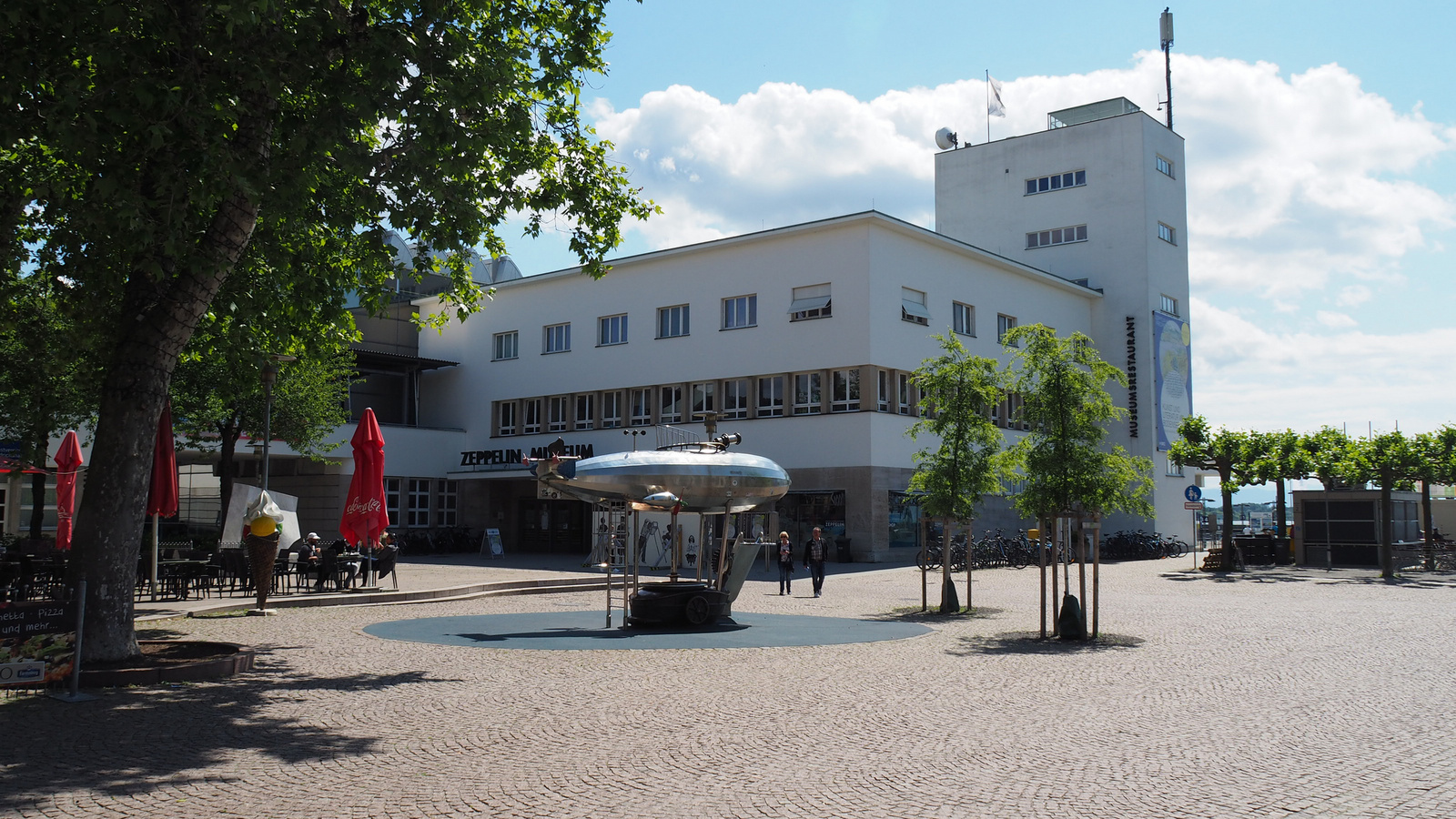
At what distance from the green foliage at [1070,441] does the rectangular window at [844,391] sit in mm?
19726

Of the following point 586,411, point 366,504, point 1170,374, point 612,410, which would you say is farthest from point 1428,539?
point 366,504

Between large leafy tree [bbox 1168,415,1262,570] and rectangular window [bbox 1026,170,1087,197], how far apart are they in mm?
18301

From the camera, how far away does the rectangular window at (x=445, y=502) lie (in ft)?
152

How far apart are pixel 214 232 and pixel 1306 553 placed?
34262mm

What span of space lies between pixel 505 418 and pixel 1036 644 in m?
35.8

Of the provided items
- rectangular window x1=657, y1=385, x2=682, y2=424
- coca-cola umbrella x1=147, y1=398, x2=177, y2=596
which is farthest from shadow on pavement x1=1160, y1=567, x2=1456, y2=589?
coca-cola umbrella x1=147, y1=398, x2=177, y2=596

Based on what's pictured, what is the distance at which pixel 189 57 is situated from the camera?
10914 mm

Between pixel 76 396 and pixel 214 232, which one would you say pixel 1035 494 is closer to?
pixel 214 232

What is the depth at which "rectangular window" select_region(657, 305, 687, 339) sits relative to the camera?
42094 mm

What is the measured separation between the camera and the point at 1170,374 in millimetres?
50500

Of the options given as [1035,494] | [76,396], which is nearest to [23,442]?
[76,396]

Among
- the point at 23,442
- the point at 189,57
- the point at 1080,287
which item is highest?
the point at 1080,287

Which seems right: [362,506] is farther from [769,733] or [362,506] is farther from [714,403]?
[714,403]

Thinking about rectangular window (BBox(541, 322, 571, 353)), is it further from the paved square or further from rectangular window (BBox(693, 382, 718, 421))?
the paved square
